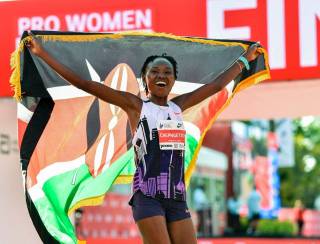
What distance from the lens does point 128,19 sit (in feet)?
23.3

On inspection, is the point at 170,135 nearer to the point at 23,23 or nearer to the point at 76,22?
the point at 76,22

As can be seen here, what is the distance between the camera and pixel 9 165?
308 inches

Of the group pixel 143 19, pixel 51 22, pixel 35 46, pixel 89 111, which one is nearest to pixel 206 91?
pixel 35 46

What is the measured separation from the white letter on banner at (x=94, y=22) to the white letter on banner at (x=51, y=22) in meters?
0.28

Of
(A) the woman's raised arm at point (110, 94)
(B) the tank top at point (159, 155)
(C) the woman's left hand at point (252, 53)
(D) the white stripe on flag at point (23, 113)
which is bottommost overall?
(B) the tank top at point (159, 155)

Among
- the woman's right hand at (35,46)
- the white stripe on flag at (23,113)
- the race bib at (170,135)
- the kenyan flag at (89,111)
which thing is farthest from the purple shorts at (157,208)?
the white stripe on flag at (23,113)

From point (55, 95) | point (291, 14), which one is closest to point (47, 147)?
point (55, 95)

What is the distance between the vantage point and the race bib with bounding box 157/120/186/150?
15.4 ft

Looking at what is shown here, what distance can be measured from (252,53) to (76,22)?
6.74ft

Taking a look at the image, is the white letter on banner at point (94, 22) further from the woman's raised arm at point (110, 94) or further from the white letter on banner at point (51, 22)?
the woman's raised arm at point (110, 94)

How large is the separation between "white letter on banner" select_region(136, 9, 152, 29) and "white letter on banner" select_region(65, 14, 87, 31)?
1.54 ft

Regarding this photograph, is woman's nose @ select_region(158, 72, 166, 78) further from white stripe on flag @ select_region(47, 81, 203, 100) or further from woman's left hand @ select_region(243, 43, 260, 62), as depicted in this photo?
white stripe on flag @ select_region(47, 81, 203, 100)

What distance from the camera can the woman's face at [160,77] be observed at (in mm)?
4758

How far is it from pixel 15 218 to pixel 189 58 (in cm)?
249
